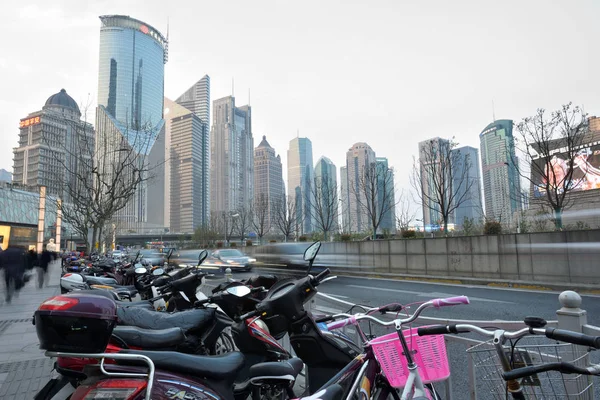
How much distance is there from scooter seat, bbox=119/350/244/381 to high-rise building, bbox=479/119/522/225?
1989cm

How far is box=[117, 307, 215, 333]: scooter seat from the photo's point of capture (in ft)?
11.3

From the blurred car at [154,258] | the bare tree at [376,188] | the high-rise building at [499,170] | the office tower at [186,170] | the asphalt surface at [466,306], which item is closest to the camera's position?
the asphalt surface at [466,306]

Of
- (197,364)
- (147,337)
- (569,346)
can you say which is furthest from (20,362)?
(569,346)

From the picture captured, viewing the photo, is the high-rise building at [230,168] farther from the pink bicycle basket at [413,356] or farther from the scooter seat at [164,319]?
the pink bicycle basket at [413,356]

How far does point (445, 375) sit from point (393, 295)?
30.5 ft

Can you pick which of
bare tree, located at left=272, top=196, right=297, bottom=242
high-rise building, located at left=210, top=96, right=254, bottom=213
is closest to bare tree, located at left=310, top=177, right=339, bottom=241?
bare tree, located at left=272, top=196, right=297, bottom=242

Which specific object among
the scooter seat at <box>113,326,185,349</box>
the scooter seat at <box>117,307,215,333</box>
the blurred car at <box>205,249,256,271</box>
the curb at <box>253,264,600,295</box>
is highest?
the scooter seat at <box>113,326,185,349</box>

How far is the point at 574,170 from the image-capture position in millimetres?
22500

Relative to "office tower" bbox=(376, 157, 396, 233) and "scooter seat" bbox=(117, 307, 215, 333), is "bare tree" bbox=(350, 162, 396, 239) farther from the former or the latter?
"scooter seat" bbox=(117, 307, 215, 333)

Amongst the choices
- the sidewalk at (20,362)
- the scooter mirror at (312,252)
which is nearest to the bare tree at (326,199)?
the sidewalk at (20,362)

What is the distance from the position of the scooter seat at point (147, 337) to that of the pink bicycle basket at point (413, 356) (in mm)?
1542

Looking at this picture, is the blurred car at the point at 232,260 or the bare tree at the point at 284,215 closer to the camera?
the blurred car at the point at 232,260

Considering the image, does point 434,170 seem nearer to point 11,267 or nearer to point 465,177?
point 465,177

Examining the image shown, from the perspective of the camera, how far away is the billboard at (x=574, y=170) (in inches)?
682
